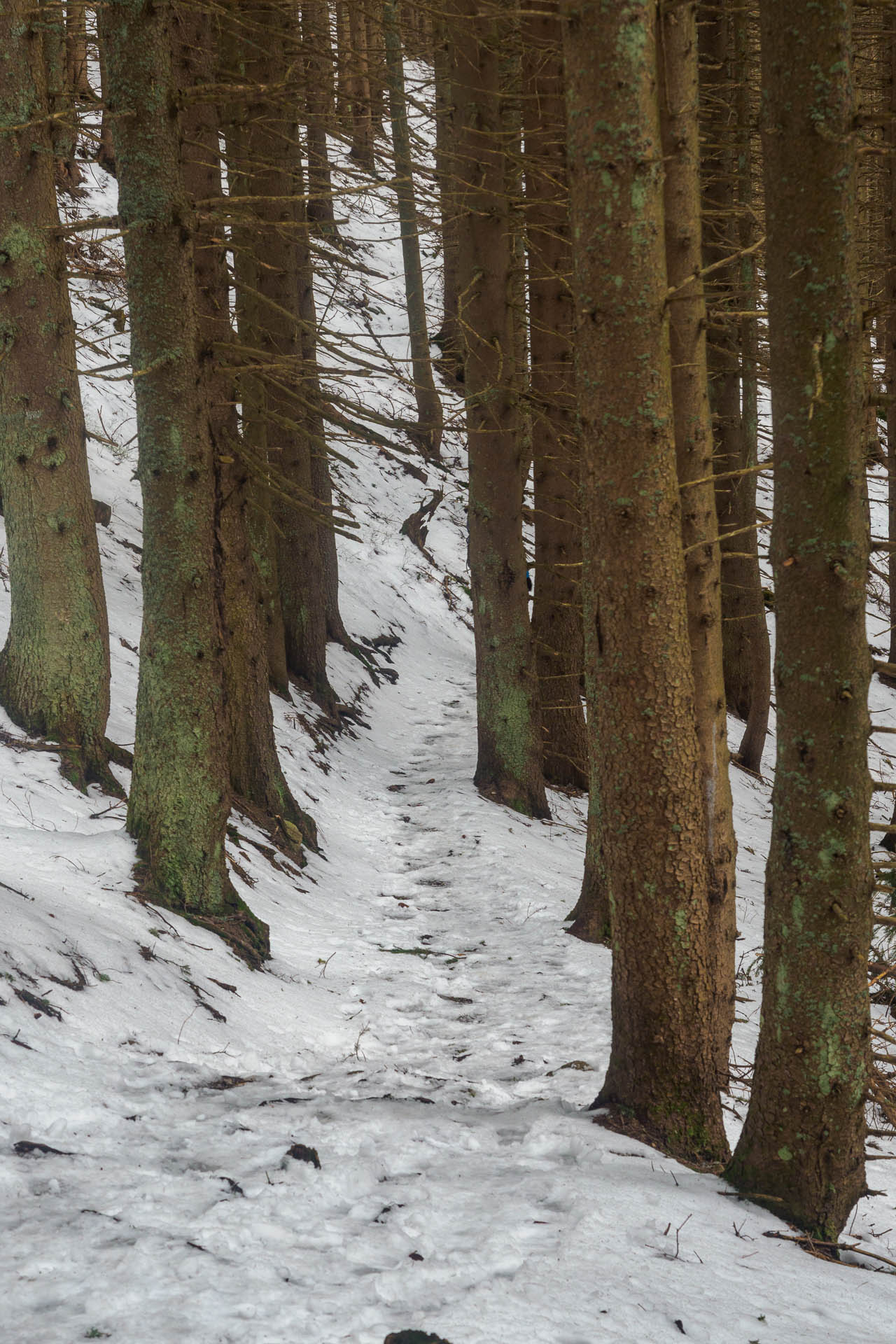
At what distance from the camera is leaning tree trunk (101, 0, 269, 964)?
4977 millimetres

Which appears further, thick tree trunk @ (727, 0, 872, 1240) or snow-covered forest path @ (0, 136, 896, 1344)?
thick tree trunk @ (727, 0, 872, 1240)

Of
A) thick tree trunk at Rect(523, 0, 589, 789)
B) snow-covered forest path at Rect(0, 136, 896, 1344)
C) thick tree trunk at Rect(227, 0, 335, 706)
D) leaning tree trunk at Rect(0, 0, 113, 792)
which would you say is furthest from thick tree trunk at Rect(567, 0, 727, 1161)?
thick tree trunk at Rect(523, 0, 589, 789)

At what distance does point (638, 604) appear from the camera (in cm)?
383

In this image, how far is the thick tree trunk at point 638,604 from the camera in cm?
361

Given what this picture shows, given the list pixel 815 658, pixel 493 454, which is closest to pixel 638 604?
pixel 815 658

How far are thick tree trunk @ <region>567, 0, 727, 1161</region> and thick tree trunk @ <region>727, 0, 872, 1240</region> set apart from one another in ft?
1.48

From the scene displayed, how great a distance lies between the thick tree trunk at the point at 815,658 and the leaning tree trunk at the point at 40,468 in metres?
4.41

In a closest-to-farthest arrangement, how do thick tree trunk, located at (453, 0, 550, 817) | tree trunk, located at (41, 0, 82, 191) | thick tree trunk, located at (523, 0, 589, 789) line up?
tree trunk, located at (41, 0, 82, 191) < thick tree trunk, located at (523, 0, 589, 789) < thick tree trunk, located at (453, 0, 550, 817)

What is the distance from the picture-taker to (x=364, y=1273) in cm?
269

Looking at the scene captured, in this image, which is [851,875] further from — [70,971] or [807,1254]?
[70,971]

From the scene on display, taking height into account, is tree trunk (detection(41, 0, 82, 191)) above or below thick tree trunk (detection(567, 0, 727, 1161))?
above

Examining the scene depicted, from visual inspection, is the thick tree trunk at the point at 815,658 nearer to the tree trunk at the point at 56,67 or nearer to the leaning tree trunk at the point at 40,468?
the tree trunk at the point at 56,67

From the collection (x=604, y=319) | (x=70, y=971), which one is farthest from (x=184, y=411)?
(x=70, y=971)

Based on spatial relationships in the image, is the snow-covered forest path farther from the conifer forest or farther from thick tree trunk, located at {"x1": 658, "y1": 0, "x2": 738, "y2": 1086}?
thick tree trunk, located at {"x1": 658, "y1": 0, "x2": 738, "y2": 1086}
